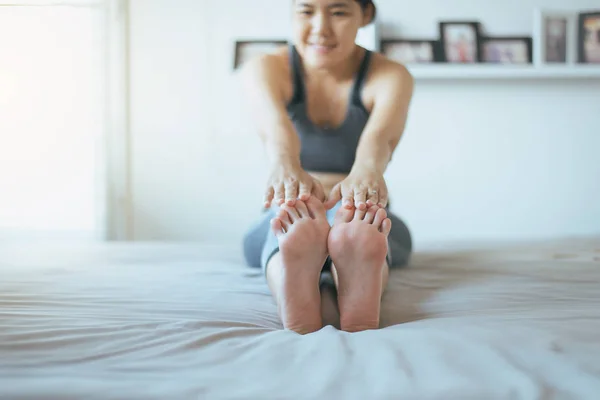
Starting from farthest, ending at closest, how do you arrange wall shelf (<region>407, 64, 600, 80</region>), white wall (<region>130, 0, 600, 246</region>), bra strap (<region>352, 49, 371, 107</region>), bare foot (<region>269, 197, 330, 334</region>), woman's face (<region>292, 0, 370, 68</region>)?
1. white wall (<region>130, 0, 600, 246</region>)
2. wall shelf (<region>407, 64, 600, 80</region>)
3. bra strap (<region>352, 49, 371, 107</region>)
4. woman's face (<region>292, 0, 370, 68</region>)
5. bare foot (<region>269, 197, 330, 334</region>)

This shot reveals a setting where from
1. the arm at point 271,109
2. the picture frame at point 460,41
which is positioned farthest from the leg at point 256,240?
the picture frame at point 460,41

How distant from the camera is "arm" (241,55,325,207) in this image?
41.5 inches

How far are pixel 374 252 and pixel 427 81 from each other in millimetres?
1876

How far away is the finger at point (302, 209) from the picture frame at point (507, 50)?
1.90m

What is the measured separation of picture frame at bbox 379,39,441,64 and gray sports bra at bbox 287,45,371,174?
1226mm

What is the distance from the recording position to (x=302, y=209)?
1.01 metres

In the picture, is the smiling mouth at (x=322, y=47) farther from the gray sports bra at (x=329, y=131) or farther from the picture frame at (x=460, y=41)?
the picture frame at (x=460, y=41)

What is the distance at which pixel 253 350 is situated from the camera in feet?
2.51

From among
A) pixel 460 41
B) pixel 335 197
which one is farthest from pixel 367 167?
pixel 460 41

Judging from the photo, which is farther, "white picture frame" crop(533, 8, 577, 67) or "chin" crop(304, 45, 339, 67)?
"white picture frame" crop(533, 8, 577, 67)

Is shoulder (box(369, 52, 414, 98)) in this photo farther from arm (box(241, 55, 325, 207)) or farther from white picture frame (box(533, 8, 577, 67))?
white picture frame (box(533, 8, 577, 67))

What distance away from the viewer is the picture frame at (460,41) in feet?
8.66

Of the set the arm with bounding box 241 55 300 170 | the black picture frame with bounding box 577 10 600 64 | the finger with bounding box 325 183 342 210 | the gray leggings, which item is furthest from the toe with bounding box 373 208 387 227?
the black picture frame with bounding box 577 10 600 64

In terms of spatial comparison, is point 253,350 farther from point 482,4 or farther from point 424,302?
point 482,4
